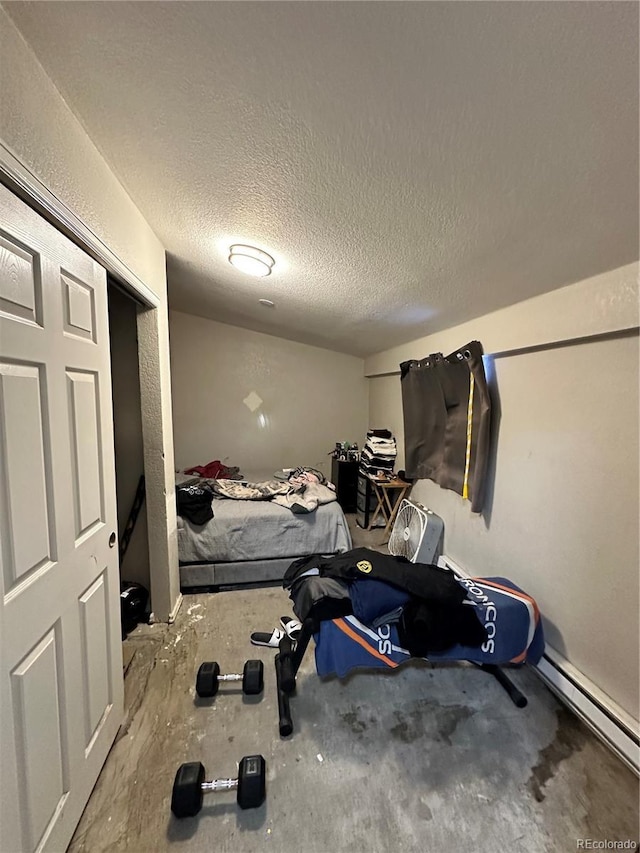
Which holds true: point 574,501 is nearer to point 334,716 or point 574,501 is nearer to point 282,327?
point 334,716

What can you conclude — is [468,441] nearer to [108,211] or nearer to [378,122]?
[378,122]

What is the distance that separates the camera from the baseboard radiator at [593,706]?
1.39 meters

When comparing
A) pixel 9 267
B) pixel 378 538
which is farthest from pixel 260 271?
pixel 378 538

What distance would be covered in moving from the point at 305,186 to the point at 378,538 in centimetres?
313

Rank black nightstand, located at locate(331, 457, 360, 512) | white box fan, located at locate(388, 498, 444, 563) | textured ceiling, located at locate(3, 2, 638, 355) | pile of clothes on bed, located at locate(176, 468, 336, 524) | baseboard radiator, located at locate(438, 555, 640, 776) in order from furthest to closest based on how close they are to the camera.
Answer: black nightstand, located at locate(331, 457, 360, 512) < pile of clothes on bed, located at locate(176, 468, 336, 524) < white box fan, located at locate(388, 498, 444, 563) < baseboard radiator, located at locate(438, 555, 640, 776) < textured ceiling, located at locate(3, 2, 638, 355)

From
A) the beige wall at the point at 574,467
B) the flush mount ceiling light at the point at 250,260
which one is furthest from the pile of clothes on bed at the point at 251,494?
the flush mount ceiling light at the point at 250,260

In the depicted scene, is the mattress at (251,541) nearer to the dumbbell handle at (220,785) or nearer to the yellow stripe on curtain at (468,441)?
the yellow stripe on curtain at (468,441)

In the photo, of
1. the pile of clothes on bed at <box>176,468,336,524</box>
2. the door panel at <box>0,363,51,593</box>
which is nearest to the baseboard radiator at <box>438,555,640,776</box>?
the pile of clothes on bed at <box>176,468,336,524</box>

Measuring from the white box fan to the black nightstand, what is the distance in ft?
4.60

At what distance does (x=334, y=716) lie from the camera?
5.19ft

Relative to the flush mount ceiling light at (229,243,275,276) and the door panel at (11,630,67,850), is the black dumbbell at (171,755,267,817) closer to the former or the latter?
the door panel at (11,630,67,850)

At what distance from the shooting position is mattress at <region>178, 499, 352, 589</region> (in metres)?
2.55

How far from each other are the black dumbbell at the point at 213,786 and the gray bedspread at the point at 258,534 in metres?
1.41

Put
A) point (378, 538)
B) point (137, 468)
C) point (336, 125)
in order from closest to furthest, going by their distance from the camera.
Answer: point (336, 125), point (137, 468), point (378, 538)
